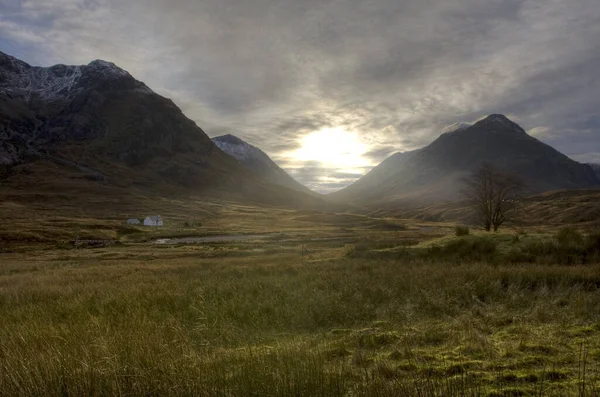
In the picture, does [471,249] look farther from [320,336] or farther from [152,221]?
[152,221]

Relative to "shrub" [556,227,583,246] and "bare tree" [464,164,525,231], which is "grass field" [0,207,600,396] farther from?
"bare tree" [464,164,525,231]

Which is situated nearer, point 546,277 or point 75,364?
point 75,364

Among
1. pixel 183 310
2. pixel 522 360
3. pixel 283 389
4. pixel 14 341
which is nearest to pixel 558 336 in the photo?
pixel 522 360

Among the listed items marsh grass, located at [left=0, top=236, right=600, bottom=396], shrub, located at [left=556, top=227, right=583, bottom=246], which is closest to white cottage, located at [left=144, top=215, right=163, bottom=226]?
marsh grass, located at [left=0, top=236, right=600, bottom=396]

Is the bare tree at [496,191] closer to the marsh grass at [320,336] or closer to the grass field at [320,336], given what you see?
the grass field at [320,336]

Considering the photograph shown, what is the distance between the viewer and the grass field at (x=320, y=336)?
4805 millimetres

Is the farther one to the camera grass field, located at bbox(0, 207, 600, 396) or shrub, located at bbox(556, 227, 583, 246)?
shrub, located at bbox(556, 227, 583, 246)

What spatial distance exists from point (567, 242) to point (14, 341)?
2384cm

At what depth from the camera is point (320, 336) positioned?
8367 mm

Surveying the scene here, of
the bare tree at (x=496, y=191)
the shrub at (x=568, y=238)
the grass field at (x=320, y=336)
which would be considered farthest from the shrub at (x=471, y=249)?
the bare tree at (x=496, y=191)

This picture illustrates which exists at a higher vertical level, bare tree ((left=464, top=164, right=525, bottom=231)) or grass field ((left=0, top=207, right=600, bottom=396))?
bare tree ((left=464, top=164, right=525, bottom=231))

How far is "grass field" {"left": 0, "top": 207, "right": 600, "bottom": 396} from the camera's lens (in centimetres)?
480

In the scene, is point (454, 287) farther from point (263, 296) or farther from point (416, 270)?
Result: point (263, 296)

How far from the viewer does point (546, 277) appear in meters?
13.0
